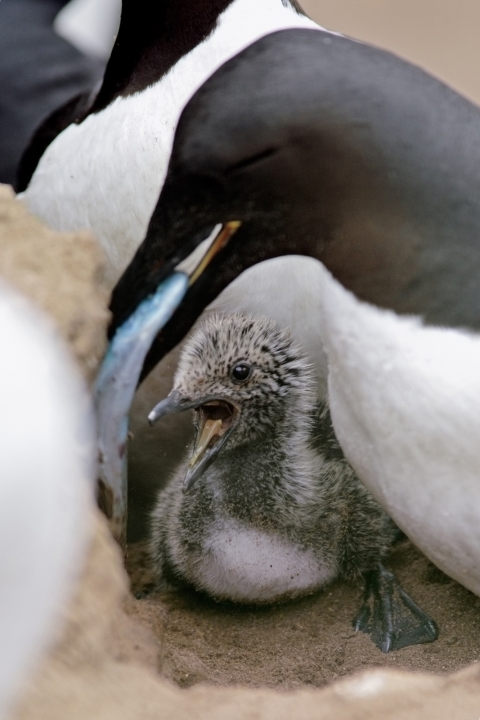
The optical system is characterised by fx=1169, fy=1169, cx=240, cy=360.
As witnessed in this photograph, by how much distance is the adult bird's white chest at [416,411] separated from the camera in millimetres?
1530

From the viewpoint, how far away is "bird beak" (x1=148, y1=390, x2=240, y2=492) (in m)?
1.98

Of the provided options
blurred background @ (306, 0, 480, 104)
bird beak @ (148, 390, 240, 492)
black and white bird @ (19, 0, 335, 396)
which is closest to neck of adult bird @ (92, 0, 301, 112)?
black and white bird @ (19, 0, 335, 396)

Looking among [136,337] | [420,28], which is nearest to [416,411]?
[136,337]

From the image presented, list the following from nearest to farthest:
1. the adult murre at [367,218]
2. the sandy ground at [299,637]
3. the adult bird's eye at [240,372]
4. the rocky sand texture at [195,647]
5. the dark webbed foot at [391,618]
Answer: the rocky sand texture at [195,647], the adult murre at [367,218], the sandy ground at [299,637], the dark webbed foot at [391,618], the adult bird's eye at [240,372]

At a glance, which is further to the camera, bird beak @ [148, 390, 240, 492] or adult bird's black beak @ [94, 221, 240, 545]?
bird beak @ [148, 390, 240, 492]

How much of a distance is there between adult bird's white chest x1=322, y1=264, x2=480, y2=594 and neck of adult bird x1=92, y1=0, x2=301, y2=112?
65 centimetres

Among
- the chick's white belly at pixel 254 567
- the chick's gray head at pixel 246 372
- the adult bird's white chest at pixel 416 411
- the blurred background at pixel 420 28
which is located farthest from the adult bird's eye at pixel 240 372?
the blurred background at pixel 420 28

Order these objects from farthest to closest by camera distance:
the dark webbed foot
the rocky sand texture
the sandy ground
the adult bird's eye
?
1. the adult bird's eye
2. the dark webbed foot
3. the sandy ground
4. the rocky sand texture

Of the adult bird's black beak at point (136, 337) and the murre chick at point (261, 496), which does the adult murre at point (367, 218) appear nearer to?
the adult bird's black beak at point (136, 337)

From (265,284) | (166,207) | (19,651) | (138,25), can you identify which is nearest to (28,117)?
(138,25)

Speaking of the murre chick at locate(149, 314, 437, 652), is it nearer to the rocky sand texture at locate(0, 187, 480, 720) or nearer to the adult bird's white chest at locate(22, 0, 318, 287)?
the rocky sand texture at locate(0, 187, 480, 720)

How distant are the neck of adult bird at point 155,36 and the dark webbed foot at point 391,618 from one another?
98 centimetres

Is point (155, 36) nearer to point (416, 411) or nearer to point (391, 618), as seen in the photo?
point (416, 411)

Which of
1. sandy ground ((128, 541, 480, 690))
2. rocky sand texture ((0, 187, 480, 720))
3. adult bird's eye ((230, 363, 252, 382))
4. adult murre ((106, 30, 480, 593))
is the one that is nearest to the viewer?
rocky sand texture ((0, 187, 480, 720))
